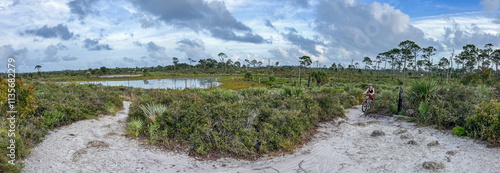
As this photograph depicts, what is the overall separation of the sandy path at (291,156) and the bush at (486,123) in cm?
27

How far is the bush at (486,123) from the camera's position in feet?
23.6

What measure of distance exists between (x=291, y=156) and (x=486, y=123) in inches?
209

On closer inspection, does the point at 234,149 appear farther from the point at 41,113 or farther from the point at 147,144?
the point at 41,113

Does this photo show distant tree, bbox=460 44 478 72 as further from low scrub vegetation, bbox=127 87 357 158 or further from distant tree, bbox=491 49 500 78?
low scrub vegetation, bbox=127 87 357 158

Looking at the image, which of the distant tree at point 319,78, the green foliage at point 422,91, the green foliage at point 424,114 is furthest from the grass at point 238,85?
the green foliage at point 424,114

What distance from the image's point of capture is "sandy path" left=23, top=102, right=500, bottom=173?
6203 millimetres

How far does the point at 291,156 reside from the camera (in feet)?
24.6

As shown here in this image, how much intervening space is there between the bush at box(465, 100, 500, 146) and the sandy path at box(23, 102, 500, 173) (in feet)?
0.90

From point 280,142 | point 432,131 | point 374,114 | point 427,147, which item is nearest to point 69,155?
point 280,142

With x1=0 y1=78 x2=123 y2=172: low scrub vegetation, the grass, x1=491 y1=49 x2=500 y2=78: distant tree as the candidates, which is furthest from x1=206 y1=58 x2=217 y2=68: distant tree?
x1=0 y1=78 x2=123 y2=172: low scrub vegetation

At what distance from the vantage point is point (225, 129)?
772cm

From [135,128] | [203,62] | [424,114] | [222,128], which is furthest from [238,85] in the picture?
[203,62]

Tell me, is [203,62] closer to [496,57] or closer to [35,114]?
[496,57]

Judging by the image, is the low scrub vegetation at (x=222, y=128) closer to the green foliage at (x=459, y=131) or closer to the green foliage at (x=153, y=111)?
the green foliage at (x=153, y=111)
